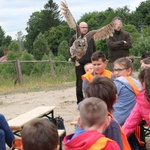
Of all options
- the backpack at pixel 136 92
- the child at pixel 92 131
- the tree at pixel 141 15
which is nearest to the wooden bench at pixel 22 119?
the backpack at pixel 136 92

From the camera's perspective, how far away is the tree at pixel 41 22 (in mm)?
61938

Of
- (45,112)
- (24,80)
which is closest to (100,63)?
(45,112)

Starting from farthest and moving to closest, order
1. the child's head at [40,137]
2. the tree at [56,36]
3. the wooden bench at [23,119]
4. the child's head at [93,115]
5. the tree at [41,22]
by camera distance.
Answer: the tree at [41,22] → the tree at [56,36] → the wooden bench at [23,119] → the child's head at [93,115] → the child's head at [40,137]

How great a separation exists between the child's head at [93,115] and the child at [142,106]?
108 cm

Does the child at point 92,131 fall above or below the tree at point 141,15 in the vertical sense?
below

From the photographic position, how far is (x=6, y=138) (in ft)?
13.5

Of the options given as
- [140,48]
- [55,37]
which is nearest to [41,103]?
[140,48]

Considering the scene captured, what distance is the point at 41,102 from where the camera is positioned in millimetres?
9875

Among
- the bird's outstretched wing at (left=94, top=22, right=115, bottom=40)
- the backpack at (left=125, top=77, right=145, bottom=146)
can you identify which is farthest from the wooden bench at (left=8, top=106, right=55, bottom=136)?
the bird's outstretched wing at (left=94, top=22, right=115, bottom=40)

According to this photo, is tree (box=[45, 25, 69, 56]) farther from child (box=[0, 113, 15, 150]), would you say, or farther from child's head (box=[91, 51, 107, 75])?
child (box=[0, 113, 15, 150])

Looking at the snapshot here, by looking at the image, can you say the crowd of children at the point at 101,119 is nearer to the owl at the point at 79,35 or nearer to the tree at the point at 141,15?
the owl at the point at 79,35

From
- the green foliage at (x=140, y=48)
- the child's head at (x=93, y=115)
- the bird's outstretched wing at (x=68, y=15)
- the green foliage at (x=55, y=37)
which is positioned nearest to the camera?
the child's head at (x=93, y=115)

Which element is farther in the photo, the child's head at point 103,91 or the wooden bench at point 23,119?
the wooden bench at point 23,119

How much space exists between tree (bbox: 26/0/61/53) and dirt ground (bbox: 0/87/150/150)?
49.3 m
